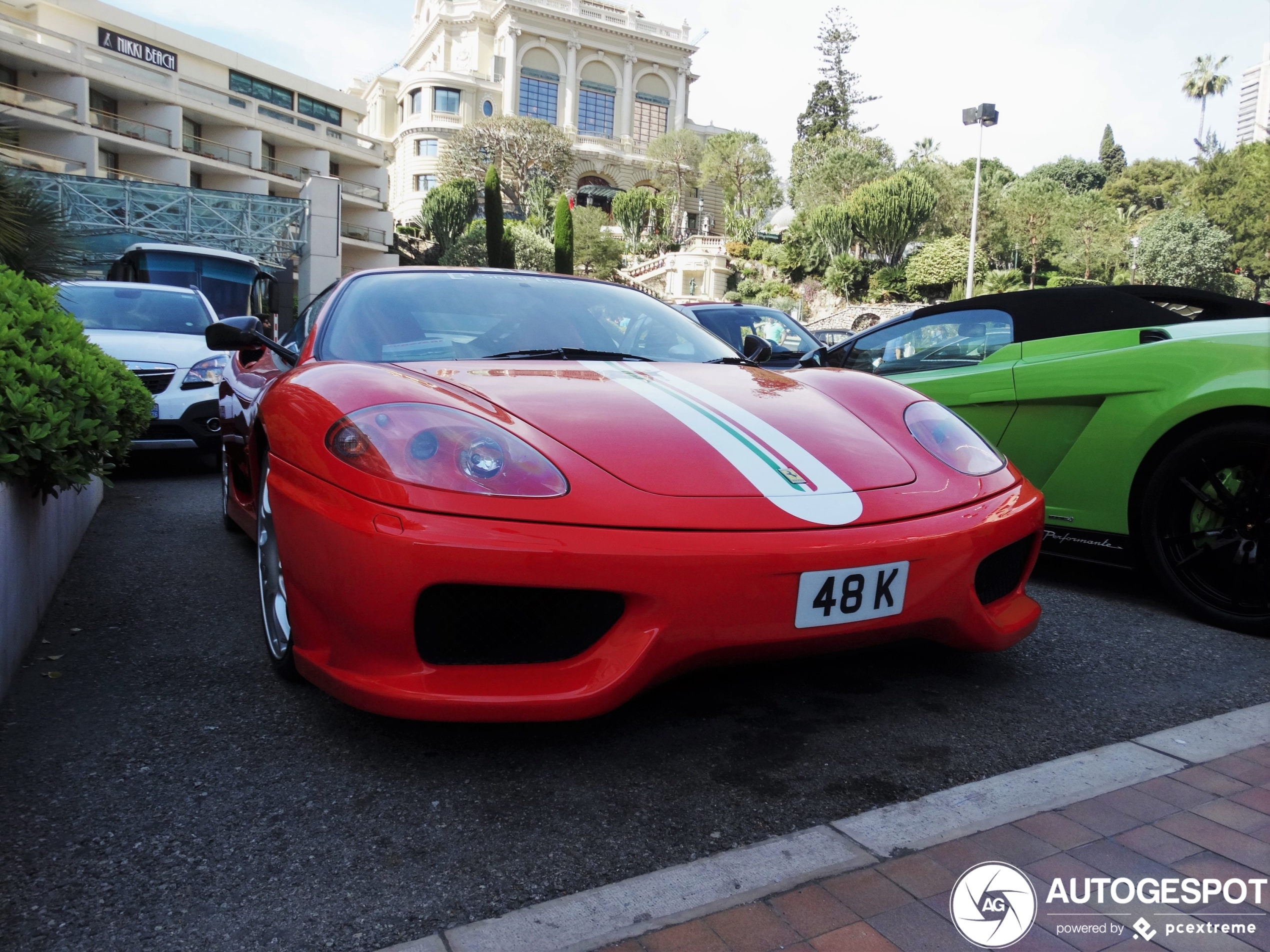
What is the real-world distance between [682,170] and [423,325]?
2921 inches

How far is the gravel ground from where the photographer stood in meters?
1.61

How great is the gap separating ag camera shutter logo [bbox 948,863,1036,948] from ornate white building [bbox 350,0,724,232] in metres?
72.1

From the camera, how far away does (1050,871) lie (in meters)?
1.66

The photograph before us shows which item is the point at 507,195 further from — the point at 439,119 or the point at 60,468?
the point at 60,468

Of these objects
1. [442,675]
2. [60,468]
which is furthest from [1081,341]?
[60,468]

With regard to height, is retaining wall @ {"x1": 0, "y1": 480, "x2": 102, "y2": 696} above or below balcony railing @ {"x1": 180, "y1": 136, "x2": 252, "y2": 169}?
below


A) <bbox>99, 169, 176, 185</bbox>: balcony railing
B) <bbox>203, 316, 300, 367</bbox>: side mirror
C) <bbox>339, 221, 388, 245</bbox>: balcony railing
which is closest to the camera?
<bbox>203, 316, 300, 367</bbox>: side mirror

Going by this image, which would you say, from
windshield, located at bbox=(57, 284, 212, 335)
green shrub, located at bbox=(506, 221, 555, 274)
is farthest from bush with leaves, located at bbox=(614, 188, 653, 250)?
windshield, located at bbox=(57, 284, 212, 335)

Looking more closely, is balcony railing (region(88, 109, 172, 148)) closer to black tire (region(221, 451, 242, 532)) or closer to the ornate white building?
the ornate white building

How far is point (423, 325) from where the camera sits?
2.95m

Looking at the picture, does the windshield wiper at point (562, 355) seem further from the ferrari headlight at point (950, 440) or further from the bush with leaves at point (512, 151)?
the bush with leaves at point (512, 151)

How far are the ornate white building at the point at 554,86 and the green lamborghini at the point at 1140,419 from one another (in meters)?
69.7

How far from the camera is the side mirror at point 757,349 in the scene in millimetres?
3430

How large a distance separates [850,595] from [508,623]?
736mm
